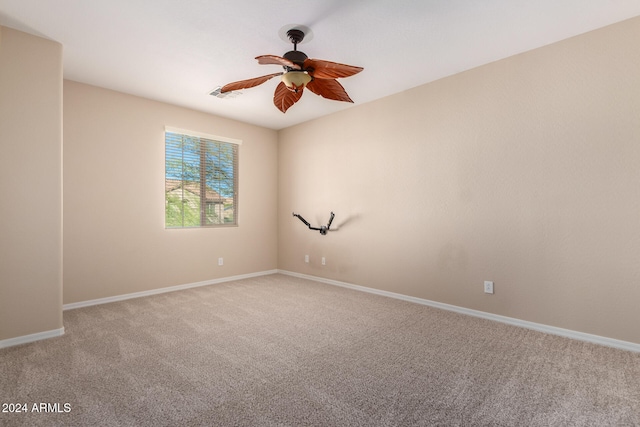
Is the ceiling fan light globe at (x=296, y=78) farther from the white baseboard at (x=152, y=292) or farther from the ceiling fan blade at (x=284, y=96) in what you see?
the white baseboard at (x=152, y=292)

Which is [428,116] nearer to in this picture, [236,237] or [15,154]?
[236,237]

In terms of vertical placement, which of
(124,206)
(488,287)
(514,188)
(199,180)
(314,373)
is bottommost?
(314,373)

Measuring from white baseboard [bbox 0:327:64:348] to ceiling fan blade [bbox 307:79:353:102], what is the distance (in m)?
3.09

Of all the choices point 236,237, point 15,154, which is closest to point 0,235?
point 15,154

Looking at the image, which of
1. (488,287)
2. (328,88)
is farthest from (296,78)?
(488,287)

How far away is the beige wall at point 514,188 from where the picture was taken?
8.21ft

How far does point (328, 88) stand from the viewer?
2676 mm

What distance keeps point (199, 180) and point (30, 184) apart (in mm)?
2158

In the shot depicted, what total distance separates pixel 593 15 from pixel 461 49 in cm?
94

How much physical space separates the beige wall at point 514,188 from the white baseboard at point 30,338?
3301 mm

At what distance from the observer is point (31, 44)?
2664 mm

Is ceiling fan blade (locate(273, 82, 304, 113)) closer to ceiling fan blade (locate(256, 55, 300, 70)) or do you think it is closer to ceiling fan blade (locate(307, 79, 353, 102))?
ceiling fan blade (locate(307, 79, 353, 102))

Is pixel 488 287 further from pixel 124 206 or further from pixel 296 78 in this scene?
pixel 124 206

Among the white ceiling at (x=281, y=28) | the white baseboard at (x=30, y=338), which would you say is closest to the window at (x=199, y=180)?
the white ceiling at (x=281, y=28)
